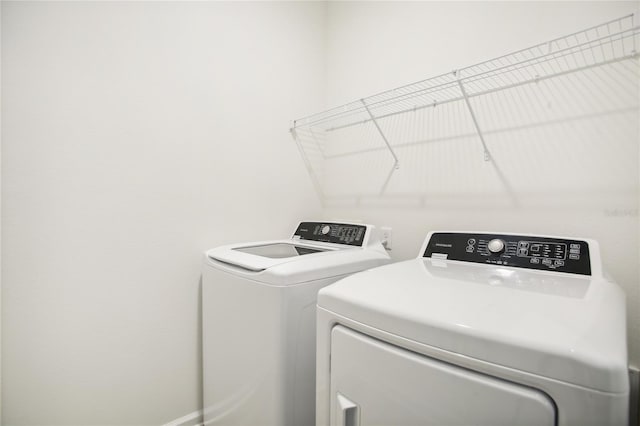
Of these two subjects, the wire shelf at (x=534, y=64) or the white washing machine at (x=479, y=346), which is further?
the wire shelf at (x=534, y=64)

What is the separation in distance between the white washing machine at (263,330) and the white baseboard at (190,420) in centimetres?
13

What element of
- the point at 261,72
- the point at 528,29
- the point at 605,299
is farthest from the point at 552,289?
the point at 261,72

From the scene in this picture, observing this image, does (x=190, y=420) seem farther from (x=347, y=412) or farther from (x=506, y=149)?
(x=506, y=149)

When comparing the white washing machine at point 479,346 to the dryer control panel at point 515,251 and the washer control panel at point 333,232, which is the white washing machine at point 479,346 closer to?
the dryer control panel at point 515,251

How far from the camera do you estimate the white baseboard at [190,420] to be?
1.47 meters

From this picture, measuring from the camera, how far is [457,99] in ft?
4.73

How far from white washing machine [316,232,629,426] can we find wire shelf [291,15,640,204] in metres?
0.66

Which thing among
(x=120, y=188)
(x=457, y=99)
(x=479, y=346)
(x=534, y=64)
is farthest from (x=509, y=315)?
(x=120, y=188)

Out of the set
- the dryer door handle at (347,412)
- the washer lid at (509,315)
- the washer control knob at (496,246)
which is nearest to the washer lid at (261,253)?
the washer lid at (509,315)

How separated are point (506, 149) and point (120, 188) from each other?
1.74 m

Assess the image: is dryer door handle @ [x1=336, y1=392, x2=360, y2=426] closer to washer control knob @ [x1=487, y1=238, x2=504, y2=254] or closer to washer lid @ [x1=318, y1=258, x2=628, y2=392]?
washer lid @ [x1=318, y1=258, x2=628, y2=392]

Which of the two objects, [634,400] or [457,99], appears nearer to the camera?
[634,400]

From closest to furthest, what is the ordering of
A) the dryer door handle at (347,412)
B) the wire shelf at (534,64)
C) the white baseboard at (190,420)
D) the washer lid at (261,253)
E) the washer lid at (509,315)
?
the washer lid at (509,315), the dryer door handle at (347,412), the wire shelf at (534,64), the washer lid at (261,253), the white baseboard at (190,420)

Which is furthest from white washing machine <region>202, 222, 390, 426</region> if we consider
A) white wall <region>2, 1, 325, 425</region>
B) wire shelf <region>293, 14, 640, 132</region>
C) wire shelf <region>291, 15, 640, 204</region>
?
wire shelf <region>293, 14, 640, 132</region>
